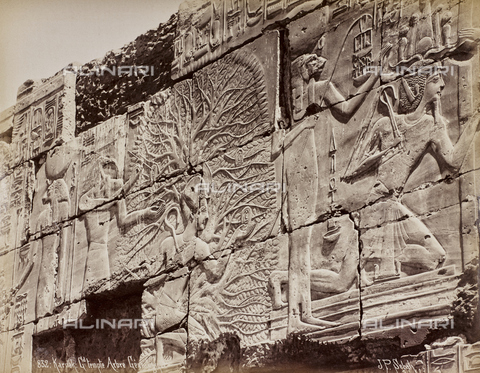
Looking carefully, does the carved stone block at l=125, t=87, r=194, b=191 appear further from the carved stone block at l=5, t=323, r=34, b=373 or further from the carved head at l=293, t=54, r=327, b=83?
the carved stone block at l=5, t=323, r=34, b=373

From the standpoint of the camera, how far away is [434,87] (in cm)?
584

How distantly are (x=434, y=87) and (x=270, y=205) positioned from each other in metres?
1.38

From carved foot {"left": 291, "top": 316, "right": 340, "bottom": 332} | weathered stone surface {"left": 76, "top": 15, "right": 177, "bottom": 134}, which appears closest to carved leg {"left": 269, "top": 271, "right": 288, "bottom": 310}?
carved foot {"left": 291, "top": 316, "right": 340, "bottom": 332}

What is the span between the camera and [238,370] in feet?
20.9

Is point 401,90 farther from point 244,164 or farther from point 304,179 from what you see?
point 244,164

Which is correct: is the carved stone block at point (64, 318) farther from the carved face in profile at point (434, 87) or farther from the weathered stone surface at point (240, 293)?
the carved face in profile at point (434, 87)

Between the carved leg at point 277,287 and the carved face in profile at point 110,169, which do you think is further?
the carved face in profile at point 110,169

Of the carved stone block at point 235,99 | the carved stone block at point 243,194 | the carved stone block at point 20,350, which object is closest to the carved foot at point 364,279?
the carved stone block at point 243,194

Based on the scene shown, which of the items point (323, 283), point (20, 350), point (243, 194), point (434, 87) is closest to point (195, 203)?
point (243, 194)

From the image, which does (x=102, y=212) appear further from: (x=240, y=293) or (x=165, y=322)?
(x=240, y=293)

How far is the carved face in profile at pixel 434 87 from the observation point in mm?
5816

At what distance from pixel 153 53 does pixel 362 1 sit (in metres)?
2.14

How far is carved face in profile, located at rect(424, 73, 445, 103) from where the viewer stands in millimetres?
5816

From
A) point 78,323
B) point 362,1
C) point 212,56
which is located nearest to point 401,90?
point 362,1
